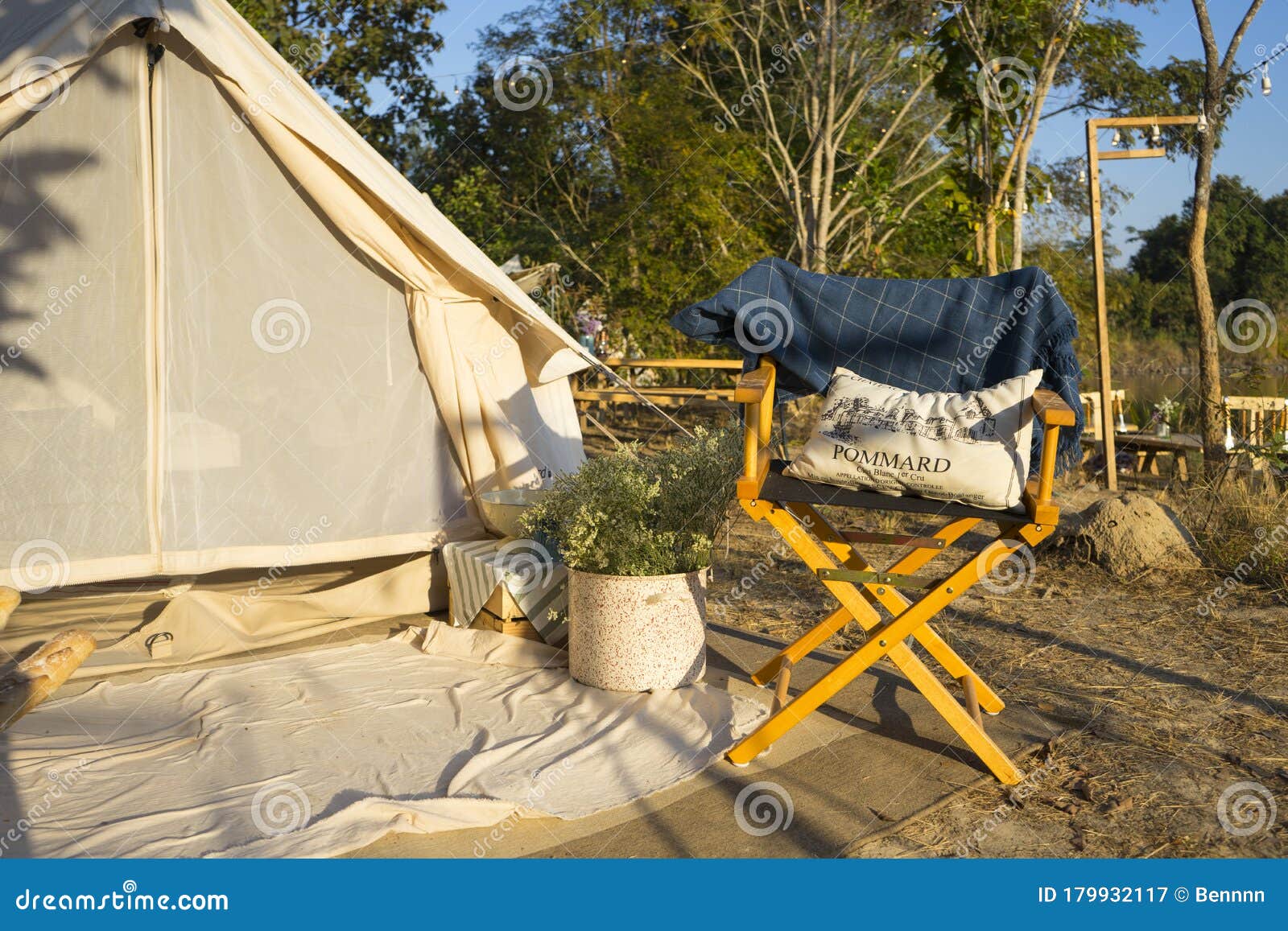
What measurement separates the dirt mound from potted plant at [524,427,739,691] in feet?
6.80

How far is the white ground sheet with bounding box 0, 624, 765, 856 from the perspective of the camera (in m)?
2.26

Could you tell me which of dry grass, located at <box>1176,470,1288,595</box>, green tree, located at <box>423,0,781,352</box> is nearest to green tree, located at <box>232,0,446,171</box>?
green tree, located at <box>423,0,781,352</box>

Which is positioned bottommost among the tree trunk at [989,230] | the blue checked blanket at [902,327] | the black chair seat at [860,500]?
the black chair seat at [860,500]

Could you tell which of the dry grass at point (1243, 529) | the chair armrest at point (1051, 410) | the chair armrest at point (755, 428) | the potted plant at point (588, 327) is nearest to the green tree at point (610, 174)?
the potted plant at point (588, 327)

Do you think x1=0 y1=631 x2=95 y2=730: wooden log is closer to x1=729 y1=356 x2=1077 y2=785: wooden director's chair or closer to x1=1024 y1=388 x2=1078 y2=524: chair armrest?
x1=729 y1=356 x2=1077 y2=785: wooden director's chair

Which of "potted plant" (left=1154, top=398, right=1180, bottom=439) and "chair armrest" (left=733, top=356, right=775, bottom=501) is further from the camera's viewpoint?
"potted plant" (left=1154, top=398, right=1180, bottom=439)

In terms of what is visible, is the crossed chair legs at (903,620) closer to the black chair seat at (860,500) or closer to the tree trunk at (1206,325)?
the black chair seat at (860,500)

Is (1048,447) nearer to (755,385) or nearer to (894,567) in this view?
(894,567)

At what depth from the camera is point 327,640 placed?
3.70m

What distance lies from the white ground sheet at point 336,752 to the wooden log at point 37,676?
36 centimetres

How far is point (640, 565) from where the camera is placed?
303 centimetres

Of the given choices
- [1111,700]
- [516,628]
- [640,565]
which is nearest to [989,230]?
[1111,700]

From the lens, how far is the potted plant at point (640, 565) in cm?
302

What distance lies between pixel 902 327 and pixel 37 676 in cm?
229
